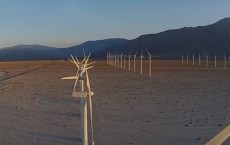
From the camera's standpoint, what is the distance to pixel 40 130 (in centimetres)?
1559

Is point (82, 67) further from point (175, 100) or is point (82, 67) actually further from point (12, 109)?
point (175, 100)

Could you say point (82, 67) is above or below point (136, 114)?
above

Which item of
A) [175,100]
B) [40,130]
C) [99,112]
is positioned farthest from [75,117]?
[175,100]

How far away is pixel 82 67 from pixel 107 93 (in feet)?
52.0

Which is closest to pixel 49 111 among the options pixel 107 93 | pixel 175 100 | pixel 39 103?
pixel 39 103

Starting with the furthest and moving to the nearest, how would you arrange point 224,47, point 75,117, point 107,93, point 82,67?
point 224,47 → point 107,93 → point 75,117 → point 82,67

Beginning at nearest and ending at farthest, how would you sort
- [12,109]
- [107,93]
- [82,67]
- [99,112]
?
[82,67] → [99,112] → [12,109] → [107,93]

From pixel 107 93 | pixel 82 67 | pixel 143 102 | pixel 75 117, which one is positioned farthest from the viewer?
pixel 107 93

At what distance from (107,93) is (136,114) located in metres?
10.0

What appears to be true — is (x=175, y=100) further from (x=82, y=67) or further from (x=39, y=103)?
(x=82, y=67)

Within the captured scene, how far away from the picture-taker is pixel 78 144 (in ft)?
43.5

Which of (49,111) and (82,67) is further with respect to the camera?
(49,111)

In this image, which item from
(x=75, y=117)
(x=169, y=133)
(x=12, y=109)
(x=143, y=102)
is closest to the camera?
(x=169, y=133)

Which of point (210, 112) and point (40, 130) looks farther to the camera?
point (210, 112)
